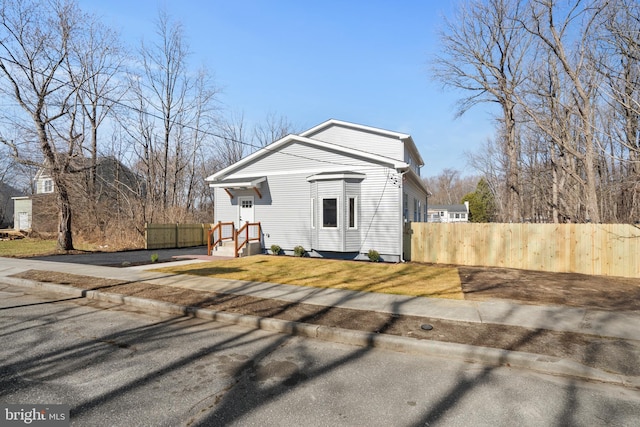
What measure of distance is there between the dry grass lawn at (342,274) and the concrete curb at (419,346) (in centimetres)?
290

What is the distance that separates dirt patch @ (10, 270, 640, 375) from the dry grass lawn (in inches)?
57.0

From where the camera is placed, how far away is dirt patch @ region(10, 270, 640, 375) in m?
4.08

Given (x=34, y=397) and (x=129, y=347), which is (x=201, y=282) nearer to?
(x=129, y=347)

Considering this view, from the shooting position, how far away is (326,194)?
13484mm

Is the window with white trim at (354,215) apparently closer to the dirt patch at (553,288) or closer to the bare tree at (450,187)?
Answer: the dirt patch at (553,288)

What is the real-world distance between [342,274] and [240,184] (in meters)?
7.04

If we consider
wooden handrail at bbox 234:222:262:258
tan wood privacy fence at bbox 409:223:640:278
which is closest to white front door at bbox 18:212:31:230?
wooden handrail at bbox 234:222:262:258

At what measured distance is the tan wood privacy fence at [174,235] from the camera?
1953 cm

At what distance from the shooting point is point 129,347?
436 cm

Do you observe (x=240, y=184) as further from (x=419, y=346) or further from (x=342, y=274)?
(x=419, y=346)

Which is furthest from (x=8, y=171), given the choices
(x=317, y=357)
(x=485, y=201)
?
(x=485, y=201)

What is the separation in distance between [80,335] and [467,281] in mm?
8895

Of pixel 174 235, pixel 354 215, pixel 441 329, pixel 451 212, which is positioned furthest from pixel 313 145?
pixel 451 212

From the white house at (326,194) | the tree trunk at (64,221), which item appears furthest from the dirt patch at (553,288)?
the tree trunk at (64,221)
